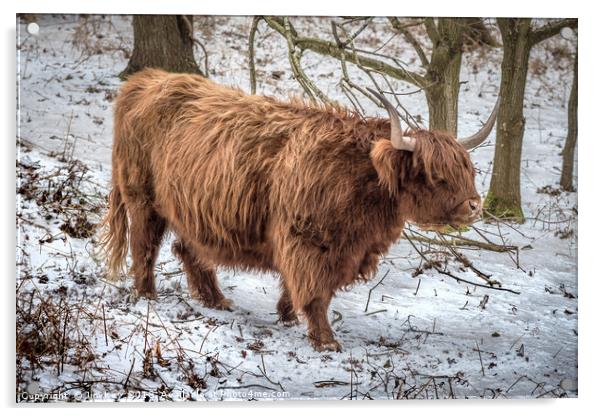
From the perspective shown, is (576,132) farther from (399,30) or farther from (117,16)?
(117,16)

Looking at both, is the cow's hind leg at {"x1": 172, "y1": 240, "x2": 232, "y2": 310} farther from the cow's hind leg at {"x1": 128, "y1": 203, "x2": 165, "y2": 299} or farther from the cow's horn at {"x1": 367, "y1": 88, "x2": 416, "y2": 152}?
the cow's horn at {"x1": 367, "y1": 88, "x2": 416, "y2": 152}

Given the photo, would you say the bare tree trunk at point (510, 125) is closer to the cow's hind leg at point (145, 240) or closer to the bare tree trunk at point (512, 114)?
the bare tree trunk at point (512, 114)

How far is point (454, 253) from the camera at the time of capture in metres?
4.82

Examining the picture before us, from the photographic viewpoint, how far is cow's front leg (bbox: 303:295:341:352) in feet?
15.1

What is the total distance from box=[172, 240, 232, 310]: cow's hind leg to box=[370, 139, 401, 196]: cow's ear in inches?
43.6

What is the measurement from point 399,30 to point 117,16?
4.92ft

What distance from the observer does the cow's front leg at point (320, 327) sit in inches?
182

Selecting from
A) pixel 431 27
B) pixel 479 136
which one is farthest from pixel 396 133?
pixel 431 27

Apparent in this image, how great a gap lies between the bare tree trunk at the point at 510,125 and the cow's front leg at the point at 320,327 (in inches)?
41.1

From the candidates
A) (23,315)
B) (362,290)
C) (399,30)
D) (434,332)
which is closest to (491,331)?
(434,332)

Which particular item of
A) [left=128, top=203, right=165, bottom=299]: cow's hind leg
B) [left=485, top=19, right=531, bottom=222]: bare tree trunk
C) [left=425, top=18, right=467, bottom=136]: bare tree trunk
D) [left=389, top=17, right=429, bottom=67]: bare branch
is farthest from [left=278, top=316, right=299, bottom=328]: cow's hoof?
[left=389, top=17, right=429, bottom=67]: bare branch

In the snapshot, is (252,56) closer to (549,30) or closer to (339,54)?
(339,54)

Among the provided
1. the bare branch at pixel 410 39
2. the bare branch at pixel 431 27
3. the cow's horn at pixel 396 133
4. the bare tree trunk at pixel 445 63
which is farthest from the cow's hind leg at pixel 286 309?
the bare branch at pixel 431 27

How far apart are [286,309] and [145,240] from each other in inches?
34.2
